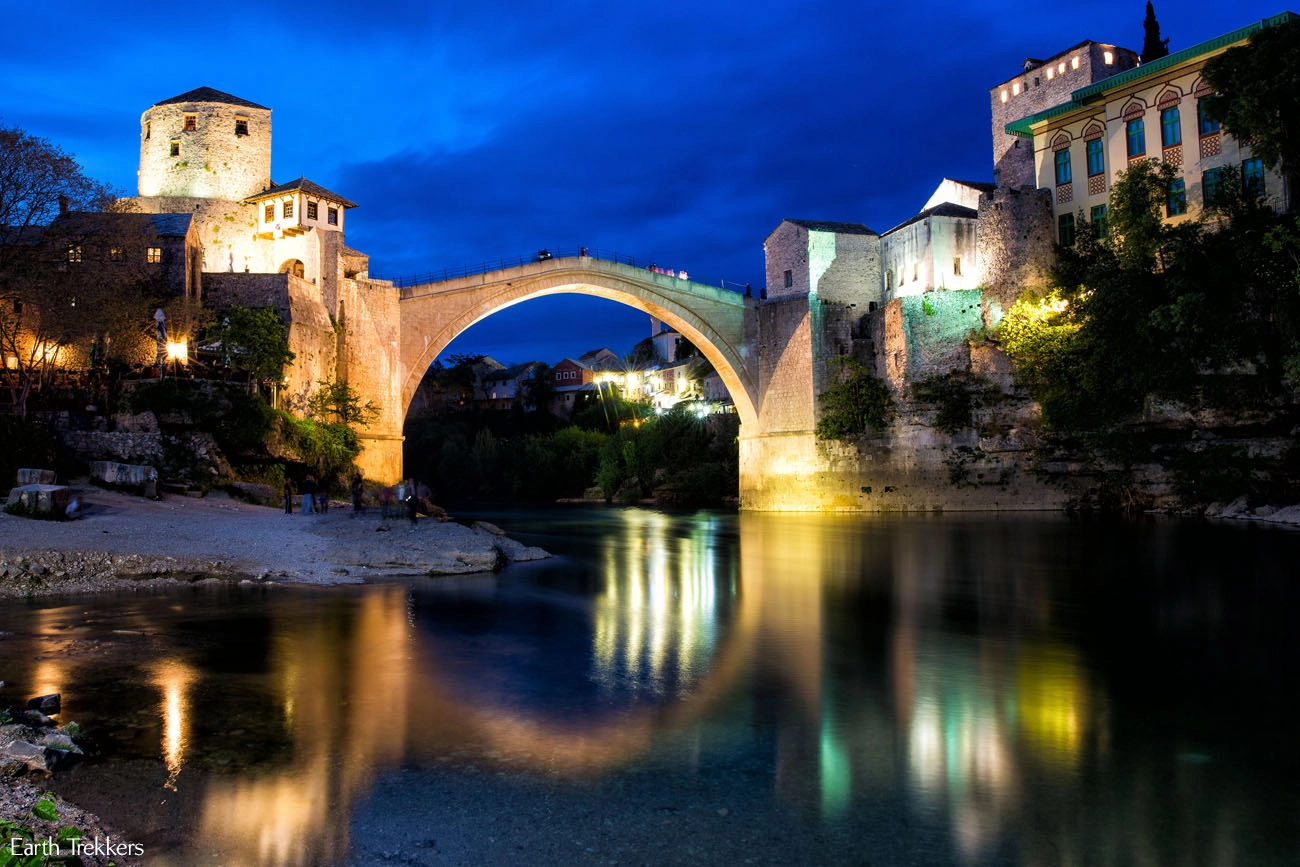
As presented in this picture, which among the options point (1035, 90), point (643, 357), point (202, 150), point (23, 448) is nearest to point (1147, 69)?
point (1035, 90)

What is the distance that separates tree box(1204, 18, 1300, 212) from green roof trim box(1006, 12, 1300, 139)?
3.13ft

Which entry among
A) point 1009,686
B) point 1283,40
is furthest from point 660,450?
point 1009,686

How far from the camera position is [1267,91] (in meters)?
19.4

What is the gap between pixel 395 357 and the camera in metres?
27.0

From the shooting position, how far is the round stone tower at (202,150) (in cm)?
3180

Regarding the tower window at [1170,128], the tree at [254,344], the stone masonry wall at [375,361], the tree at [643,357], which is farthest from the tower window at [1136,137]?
the tree at [643,357]

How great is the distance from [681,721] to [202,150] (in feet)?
110

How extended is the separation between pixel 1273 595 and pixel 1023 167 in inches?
1178

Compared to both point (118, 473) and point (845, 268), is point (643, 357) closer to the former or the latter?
point (845, 268)

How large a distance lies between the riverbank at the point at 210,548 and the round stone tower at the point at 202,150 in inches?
802

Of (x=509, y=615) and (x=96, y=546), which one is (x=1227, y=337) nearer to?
(x=509, y=615)

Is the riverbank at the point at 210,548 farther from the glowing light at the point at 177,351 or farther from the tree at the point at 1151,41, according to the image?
the tree at the point at 1151,41

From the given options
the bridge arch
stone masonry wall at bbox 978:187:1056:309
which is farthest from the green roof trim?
the bridge arch

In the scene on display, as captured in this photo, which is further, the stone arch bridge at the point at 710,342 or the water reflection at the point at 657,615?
the stone arch bridge at the point at 710,342
